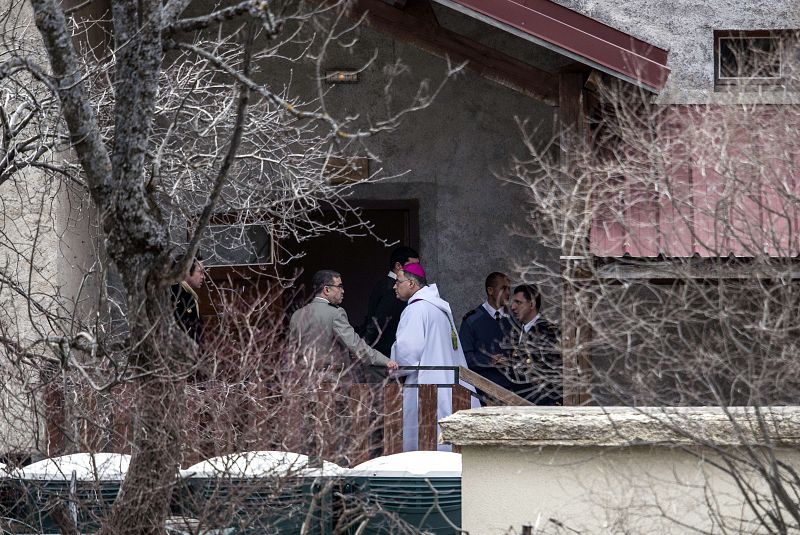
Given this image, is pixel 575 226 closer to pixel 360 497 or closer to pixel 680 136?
pixel 680 136

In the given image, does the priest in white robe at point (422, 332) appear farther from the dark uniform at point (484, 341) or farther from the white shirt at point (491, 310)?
the white shirt at point (491, 310)

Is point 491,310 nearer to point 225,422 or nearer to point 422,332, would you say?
point 422,332

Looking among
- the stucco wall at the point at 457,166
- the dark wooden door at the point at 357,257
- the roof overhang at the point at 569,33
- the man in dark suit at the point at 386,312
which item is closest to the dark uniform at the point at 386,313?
the man in dark suit at the point at 386,312

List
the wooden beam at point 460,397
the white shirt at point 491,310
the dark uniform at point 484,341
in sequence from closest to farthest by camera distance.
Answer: the wooden beam at point 460,397 → the dark uniform at point 484,341 → the white shirt at point 491,310

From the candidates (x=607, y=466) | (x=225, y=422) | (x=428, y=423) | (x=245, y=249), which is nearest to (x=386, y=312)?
(x=428, y=423)

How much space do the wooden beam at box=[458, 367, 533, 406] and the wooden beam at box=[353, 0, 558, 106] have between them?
7.92 feet

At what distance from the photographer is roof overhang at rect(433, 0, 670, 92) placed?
8648mm

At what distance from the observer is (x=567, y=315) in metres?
8.19

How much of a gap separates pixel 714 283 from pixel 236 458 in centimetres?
361

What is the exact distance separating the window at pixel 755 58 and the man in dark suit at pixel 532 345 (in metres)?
1.97

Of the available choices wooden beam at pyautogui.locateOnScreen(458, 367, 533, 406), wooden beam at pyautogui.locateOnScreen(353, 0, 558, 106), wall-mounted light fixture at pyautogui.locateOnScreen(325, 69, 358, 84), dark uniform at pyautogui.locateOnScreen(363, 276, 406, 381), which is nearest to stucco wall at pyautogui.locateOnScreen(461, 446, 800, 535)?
wooden beam at pyautogui.locateOnScreen(458, 367, 533, 406)

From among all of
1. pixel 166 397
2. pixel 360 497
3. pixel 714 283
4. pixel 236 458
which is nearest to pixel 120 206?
pixel 166 397

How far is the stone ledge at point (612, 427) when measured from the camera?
16.8 ft

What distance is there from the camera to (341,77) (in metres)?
10.9
